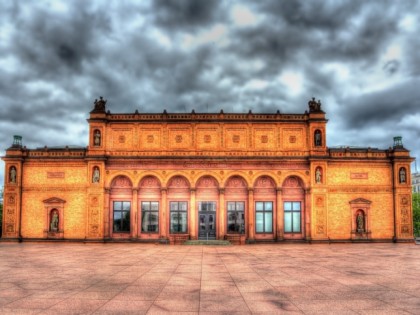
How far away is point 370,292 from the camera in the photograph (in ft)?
48.4

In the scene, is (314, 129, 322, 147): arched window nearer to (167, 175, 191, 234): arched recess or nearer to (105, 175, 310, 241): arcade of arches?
(105, 175, 310, 241): arcade of arches

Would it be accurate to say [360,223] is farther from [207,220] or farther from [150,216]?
[150,216]

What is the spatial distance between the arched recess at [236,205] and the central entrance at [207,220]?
157cm

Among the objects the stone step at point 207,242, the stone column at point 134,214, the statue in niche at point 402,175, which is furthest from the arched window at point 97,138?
the statue in niche at point 402,175

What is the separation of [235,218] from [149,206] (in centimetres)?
978

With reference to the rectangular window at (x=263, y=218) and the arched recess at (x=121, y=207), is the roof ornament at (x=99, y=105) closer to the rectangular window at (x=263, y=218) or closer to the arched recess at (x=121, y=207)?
the arched recess at (x=121, y=207)

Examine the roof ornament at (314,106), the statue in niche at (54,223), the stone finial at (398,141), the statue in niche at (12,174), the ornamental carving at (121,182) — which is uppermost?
the roof ornament at (314,106)

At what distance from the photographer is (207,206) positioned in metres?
44.4

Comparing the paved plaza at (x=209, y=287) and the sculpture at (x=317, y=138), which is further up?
the sculpture at (x=317, y=138)

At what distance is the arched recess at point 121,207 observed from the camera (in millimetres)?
44094

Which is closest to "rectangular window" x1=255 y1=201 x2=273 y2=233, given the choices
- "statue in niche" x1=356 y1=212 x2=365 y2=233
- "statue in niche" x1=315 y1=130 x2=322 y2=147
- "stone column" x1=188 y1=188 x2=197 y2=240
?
"stone column" x1=188 y1=188 x2=197 y2=240

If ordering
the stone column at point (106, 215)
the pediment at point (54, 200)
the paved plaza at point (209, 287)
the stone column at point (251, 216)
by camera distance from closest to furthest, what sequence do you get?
the paved plaza at point (209, 287) → the stone column at point (106, 215) → the stone column at point (251, 216) → the pediment at point (54, 200)

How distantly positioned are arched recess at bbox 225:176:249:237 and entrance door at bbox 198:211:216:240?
1569 millimetres

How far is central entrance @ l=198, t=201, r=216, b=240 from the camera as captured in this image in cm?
4406
